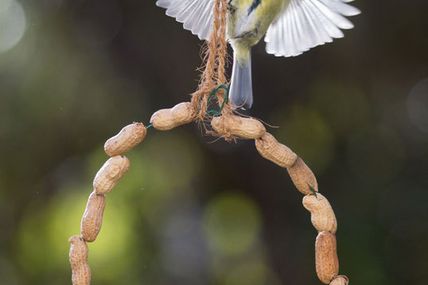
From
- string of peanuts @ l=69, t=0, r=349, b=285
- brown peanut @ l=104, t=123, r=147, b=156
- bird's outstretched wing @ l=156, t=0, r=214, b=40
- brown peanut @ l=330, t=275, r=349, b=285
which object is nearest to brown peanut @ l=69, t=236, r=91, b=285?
string of peanuts @ l=69, t=0, r=349, b=285

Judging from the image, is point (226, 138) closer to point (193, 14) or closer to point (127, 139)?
point (127, 139)

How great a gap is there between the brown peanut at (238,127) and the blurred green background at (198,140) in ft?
4.37

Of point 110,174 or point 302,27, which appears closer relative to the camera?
point 110,174

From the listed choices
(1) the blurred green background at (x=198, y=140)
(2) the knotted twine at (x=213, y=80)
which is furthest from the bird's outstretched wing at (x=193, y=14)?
(1) the blurred green background at (x=198, y=140)

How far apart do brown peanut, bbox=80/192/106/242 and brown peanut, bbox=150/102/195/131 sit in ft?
0.53

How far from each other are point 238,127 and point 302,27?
598 mm

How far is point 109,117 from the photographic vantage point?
2584 millimetres

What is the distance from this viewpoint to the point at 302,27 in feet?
5.50

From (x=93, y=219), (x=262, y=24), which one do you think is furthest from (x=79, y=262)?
(x=262, y=24)

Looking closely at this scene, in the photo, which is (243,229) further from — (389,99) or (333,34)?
(333,34)

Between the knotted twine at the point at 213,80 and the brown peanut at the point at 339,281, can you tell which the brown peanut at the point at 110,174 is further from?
the brown peanut at the point at 339,281

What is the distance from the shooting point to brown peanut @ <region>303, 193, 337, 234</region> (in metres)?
1.17

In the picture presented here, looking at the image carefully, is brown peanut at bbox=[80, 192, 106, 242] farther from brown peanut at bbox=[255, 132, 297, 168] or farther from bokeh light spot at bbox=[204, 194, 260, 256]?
bokeh light spot at bbox=[204, 194, 260, 256]

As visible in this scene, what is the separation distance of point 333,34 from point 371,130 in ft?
3.49
